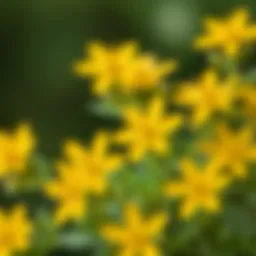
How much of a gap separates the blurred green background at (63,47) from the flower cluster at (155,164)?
0.52 meters

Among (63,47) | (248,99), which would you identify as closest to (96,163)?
(248,99)

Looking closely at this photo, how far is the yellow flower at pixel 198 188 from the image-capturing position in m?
0.72

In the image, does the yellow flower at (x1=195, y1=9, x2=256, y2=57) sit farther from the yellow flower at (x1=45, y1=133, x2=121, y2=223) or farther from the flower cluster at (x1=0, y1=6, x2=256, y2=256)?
the yellow flower at (x1=45, y1=133, x2=121, y2=223)

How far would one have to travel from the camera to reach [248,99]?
754 mm

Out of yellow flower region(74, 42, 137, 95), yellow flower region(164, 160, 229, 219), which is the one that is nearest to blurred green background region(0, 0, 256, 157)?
yellow flower region(74, 42, 137, 95)

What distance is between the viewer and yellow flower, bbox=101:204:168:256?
2.37ft

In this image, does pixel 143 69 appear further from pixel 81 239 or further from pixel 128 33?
pixel 128 33

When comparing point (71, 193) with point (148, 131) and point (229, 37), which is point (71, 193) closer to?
point (148, 131)

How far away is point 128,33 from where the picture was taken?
136cm

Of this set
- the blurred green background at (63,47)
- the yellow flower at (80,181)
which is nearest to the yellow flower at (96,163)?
the yellow flower at (80,181)

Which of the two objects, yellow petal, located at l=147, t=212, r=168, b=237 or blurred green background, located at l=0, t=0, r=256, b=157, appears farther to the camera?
blurred green background, located at l=0, t=0, r=256, b=157

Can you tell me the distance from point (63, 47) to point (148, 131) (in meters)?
0.61

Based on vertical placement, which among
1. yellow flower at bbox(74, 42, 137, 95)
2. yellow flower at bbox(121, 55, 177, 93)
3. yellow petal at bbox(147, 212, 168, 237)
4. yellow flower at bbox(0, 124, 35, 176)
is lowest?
yellow petal at bbox(147, 212, 168, 237)

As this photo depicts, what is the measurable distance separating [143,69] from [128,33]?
565mm
